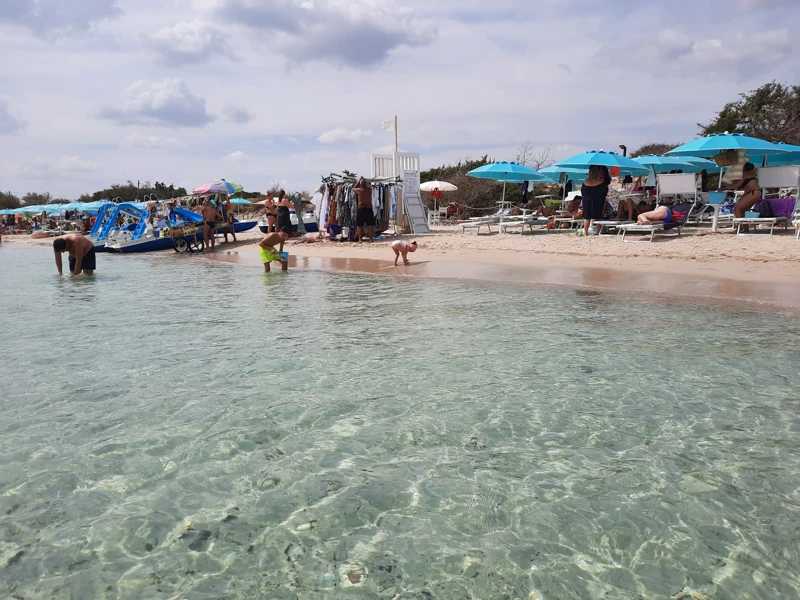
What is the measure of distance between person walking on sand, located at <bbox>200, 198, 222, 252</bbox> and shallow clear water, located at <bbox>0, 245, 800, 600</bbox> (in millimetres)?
11094

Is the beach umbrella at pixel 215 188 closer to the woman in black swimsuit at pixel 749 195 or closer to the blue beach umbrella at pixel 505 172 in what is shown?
the blue beach umbrella at pixel 505 172

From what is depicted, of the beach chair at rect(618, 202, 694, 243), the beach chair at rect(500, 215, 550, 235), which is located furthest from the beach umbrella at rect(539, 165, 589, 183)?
the beach chair at rect(618, 202, 694, 243)

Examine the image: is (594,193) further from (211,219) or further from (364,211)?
(211,219)

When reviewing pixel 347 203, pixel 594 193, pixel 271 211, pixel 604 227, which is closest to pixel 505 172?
pixel 594 193

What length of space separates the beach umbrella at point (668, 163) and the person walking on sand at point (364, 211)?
285 inches

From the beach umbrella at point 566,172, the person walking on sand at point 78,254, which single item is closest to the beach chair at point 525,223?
the beach umbrella at point 566,172

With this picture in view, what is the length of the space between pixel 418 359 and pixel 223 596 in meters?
3.37

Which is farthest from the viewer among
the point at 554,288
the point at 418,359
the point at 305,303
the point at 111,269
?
the point at 111,269

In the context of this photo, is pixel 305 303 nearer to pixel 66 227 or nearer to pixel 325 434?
pixel 325 434

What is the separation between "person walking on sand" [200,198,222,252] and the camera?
57.7 ft

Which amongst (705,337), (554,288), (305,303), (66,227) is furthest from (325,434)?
(66,227)

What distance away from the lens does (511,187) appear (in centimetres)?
2827

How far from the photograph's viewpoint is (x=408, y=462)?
3510 mm

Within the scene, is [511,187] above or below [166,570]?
above
